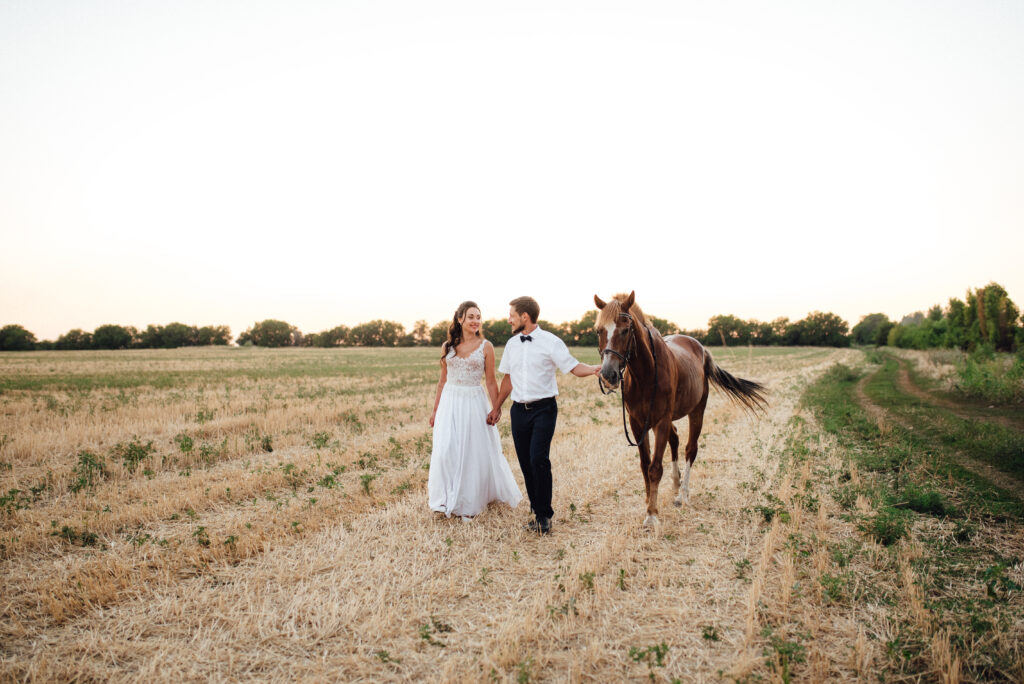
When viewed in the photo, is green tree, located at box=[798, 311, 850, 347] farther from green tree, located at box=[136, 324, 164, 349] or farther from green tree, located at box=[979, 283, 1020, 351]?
green tree, located at box=[136, 324, 164, 349]

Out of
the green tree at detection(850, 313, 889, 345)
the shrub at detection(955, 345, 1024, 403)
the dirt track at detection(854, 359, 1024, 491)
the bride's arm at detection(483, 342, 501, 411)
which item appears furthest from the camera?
the green tree at detection(850, 313, 889, 345)

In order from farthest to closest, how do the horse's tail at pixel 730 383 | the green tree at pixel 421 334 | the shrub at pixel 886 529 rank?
the green tree at pixel 421 334 < the horse's tail at pixel 730 383 < the shrub at pixel 886 529

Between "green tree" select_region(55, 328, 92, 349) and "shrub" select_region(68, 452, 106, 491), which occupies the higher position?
"green tree" select_region(55, 328, 92, 349)

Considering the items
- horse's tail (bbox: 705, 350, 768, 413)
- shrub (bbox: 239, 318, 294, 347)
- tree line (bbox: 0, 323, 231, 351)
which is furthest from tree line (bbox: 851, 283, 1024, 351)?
tree line (bbox: 0, 323, 231, 351)

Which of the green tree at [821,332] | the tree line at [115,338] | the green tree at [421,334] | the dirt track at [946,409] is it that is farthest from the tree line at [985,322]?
the tree line at [115,338]

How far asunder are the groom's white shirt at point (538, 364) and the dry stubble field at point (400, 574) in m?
1.68

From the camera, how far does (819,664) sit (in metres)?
3.24

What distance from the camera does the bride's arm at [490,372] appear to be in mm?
5813

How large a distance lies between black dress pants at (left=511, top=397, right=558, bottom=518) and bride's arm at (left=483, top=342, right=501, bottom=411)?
1.13 ft

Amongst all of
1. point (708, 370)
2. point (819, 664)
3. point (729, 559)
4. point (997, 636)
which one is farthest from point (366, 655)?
point (708, 370)

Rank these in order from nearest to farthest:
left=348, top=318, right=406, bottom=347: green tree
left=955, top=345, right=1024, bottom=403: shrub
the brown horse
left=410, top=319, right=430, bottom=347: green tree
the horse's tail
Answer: the brown horse
the horse's tail
left=955, top=345, right=1024, bottom=403: shrub
left=410, top=319, right=430, bottom=347: green tree
left=348, top=318, right=406, bottom=347: green tree

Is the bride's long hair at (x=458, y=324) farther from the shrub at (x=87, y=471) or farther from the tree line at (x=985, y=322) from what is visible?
the tree line at (x=985, y=322)

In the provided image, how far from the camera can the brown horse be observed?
5.34 m

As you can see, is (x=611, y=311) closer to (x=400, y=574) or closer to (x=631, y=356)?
(x=631, y=356)
